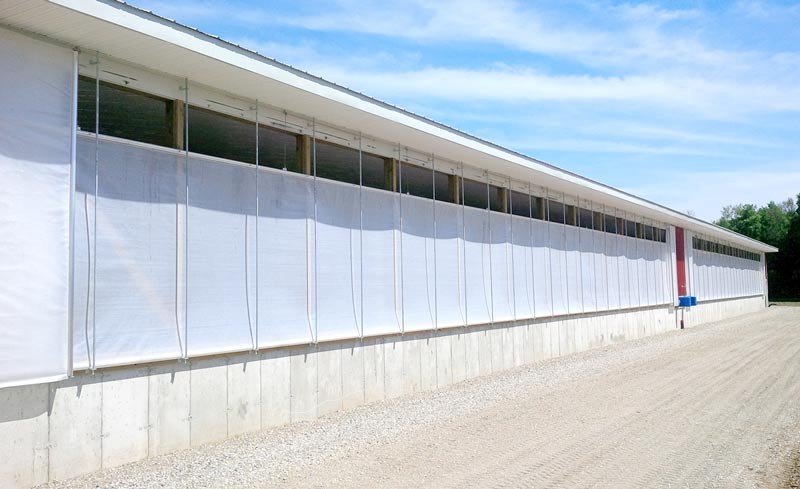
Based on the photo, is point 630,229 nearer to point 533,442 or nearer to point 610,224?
point 610,224

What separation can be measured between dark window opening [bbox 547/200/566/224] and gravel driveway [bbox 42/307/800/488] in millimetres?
6369

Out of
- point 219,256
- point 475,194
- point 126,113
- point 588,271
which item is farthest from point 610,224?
point 126,113

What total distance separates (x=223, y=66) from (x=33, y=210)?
2.74 metres

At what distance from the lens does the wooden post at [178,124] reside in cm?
824

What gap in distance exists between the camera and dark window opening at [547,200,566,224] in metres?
18.7

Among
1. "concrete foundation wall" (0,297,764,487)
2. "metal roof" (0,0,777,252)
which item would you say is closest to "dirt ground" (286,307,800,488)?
"concrete foundation wall" (0,297,764,487)

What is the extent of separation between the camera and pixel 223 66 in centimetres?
798

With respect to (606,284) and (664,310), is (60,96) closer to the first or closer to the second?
(606,284)

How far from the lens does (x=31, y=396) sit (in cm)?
643

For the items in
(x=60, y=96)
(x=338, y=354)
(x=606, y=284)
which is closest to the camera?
(x=60, y=96)

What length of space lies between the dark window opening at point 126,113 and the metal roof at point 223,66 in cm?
38

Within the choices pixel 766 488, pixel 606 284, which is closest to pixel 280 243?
pixel 766 488

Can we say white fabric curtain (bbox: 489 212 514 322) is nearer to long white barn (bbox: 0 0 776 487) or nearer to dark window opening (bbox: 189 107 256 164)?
long white barn (bbox: 0 0 776 487)

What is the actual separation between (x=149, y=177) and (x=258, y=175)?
1.82 m
